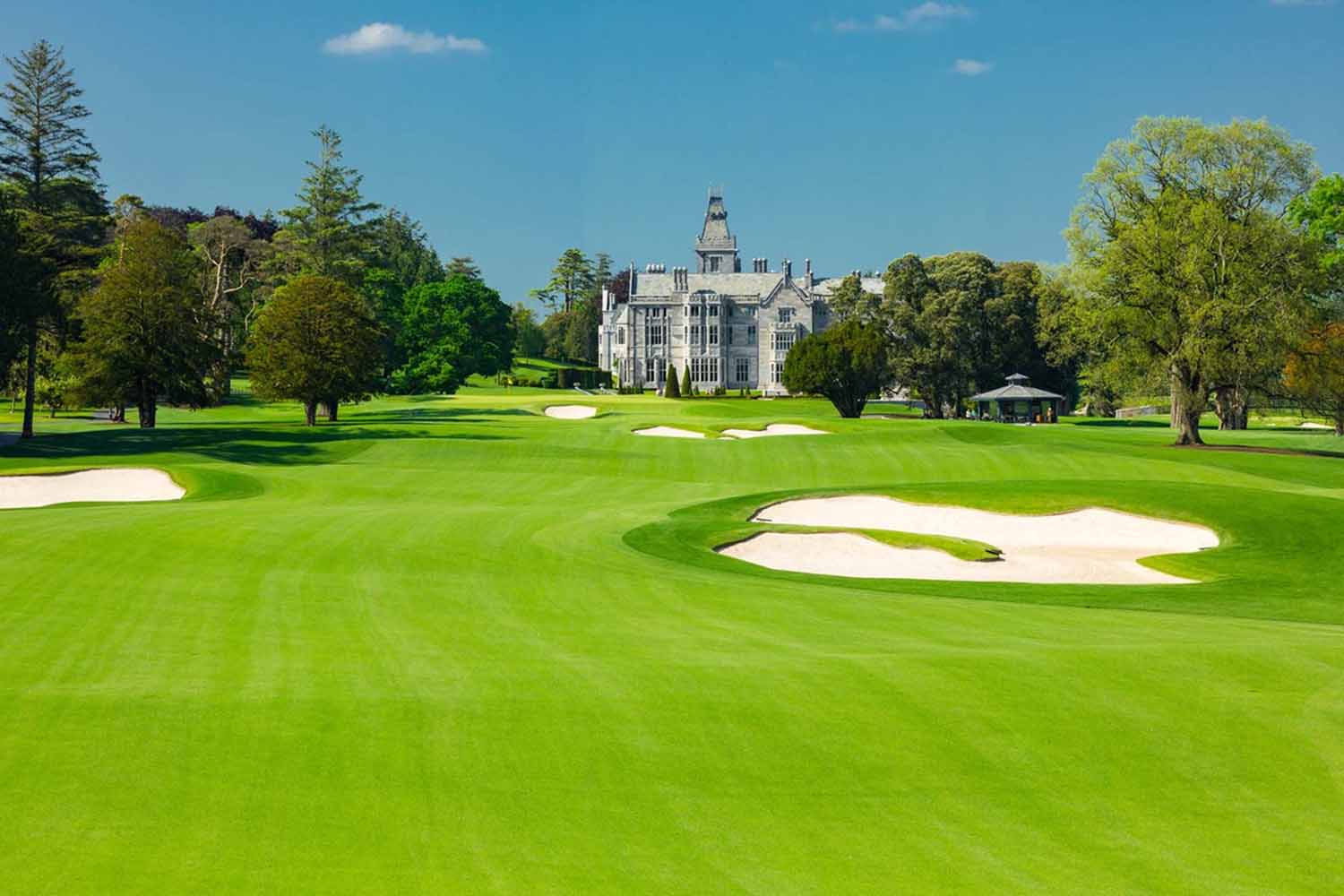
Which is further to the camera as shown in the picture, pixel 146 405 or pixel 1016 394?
pixel 1016 394

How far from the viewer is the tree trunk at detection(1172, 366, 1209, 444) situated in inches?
2287

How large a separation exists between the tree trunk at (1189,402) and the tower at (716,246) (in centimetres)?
10674

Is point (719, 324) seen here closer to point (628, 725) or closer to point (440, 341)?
point (440, 341)

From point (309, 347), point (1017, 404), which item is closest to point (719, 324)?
point (1017, 404)

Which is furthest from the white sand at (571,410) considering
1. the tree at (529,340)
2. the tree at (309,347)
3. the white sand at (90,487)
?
the tree at (529,340)

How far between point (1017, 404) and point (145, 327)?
6806 cm

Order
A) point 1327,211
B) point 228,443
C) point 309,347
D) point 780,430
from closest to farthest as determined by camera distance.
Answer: point 228,443 < point 309,347 < point 780,430 < point 1327,211

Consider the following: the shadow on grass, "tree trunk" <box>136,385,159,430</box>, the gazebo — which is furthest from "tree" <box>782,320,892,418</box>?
"tree trunk" <box>136,385,159,430</box>

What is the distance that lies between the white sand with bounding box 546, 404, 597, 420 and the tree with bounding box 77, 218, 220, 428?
102 ft

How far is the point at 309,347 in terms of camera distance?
65812mm

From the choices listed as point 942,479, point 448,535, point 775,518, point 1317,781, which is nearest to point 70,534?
point 448,535

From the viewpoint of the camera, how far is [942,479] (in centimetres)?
4603

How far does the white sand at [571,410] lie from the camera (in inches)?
3526

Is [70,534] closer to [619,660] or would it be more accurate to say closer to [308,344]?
[619,660]
